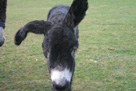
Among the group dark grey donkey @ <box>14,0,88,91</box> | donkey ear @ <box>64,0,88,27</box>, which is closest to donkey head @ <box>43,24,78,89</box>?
dark grey donkey @ <box>14,0,88,91</box>

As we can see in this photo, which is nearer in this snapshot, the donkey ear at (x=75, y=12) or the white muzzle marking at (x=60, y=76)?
the white muzzle marking at (x=60, y=76)

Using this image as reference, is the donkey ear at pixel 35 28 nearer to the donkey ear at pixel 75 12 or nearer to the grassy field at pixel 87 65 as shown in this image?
the donkey ear at pixel 75 12

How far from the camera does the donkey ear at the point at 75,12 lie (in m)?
3.85

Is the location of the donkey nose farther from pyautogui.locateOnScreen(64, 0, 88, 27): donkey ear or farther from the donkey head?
pyautogui.locateOnScreen(64, 0, 88, 27): donkey ear

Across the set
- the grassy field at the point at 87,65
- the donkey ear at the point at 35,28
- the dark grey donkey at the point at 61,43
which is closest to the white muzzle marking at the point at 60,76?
the dark grey donkey at the point at 61,43

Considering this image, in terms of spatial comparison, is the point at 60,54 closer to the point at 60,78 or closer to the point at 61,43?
the point at 61,43

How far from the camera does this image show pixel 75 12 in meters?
3.99

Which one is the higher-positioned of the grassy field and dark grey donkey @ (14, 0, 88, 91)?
dark grey donkey @ (14, 0, 88, 91)

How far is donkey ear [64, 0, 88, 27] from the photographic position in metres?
3.85

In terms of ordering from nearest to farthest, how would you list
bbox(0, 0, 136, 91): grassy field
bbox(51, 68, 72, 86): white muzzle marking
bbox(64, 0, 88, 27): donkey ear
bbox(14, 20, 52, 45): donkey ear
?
bbox(51, 68, 72, 86): white muzzle marking < bbox(64, 0, 88, 27): donkey ear < bbox(14, 20, 52, 45): donkey ear < bbox(0, 0, 136, 91): grassy field

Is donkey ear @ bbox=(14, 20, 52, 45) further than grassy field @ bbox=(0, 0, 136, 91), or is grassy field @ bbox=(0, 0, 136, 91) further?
grassy field @ bbox=(0, 0, 136, 91)

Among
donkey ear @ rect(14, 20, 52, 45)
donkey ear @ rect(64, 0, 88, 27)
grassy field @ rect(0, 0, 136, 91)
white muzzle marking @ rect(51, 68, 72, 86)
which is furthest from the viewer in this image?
grassy field @ rect(0, 0, 136, 91)

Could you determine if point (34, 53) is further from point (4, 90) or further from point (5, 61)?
point (4, 90)

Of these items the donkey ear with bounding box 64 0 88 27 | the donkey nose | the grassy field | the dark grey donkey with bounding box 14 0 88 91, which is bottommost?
the grassy field
